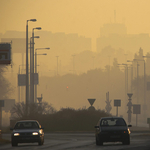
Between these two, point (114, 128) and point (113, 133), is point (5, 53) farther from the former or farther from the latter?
point (113, 133)

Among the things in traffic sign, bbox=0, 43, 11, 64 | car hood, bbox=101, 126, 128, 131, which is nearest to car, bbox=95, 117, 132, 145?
car hood, bbox=101, 126, 128, 131

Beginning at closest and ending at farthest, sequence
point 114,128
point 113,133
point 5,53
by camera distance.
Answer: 1. point 113,133
2. point 114,128
3. point 5,53

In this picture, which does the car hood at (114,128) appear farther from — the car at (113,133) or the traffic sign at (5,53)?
the traffic sign at (5,53)

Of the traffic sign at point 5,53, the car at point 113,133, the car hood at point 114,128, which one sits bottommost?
the car at point 113,133

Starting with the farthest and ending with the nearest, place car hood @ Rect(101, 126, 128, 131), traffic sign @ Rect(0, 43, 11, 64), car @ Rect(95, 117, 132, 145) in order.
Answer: traffic sign @ Rect(0, 43, 11, 64) → car hood @ Rect(101, 126, 128, 131) → car @ Rect(95, 117, 132, 145)

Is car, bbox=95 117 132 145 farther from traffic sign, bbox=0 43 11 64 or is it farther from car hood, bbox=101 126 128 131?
traffic sign, bbox=0 43 11 64

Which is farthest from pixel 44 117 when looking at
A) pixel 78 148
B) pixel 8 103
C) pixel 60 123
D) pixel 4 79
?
pixel 8 103

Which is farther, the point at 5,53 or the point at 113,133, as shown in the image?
the point at 5,53

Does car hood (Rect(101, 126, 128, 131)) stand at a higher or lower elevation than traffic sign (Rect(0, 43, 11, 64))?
lower

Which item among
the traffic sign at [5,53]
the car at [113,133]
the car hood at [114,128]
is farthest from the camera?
the traffic sign at [5,53]

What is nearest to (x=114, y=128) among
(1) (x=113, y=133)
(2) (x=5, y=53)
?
(1) (x=113, y=133)

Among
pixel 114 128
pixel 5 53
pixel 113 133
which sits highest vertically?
pixel 5 53

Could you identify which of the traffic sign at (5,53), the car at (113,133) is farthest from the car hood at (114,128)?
the traffic sign at (5,53)

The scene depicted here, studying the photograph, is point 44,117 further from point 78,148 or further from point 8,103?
point 8,103
